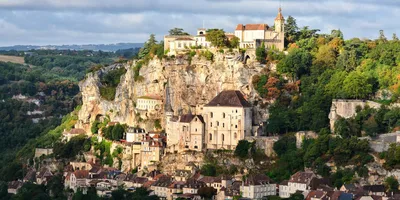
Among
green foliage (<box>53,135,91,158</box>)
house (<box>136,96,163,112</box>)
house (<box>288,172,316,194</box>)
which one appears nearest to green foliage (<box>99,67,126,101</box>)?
green foliage (<box>53,135,91,158</box>)

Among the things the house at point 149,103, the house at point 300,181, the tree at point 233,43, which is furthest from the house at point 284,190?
the house at point 149,103

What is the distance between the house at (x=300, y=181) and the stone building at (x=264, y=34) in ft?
55.8

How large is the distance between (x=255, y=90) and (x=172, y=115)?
7097 millimetres

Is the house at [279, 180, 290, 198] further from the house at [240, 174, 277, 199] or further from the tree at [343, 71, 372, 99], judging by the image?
the tree at [343, 71, 372, 99]

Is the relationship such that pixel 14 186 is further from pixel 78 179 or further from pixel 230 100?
pixel 230 100

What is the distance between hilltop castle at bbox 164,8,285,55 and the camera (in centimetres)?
9206

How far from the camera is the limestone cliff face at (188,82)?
3521 inches

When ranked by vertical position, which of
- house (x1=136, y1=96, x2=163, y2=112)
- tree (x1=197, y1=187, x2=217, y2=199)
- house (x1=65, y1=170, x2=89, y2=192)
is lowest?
house (x1=65, y1=170, x2=89, y2=192)

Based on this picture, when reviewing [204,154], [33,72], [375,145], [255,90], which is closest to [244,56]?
[255,90]

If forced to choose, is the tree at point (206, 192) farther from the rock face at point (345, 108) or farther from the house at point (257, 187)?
the rock face at point (345, 108)

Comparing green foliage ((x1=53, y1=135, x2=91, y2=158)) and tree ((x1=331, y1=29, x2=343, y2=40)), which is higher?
tree ((x1=331, y1=29, x2=343, y2=40))

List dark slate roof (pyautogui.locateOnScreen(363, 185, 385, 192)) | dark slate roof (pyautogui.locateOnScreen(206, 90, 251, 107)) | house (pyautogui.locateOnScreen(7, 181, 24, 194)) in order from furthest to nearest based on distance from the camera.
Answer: house (pyautogui.locateOnScreen(7, 181, 24, 194)), dark slate roof (pyautogui.locateOnScreen(206, 90, 251, 107)), dark slate roof (pyautogui.locateOnScreen(363, 185, 385, 192))

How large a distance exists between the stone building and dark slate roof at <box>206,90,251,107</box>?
579 centimetres

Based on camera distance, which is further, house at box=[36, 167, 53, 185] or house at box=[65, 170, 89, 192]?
house at box=[36, 167, 53, 185]
